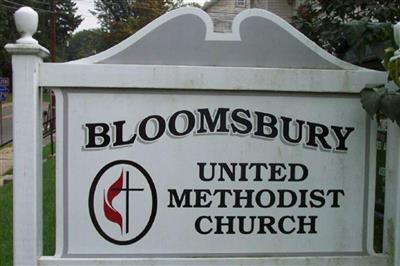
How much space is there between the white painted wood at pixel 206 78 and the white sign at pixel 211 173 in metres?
0.06

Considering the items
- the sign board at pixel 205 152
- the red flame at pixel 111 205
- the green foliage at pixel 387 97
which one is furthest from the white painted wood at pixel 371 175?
the red flame at pixel 111 205

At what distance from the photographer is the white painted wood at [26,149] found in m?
2.73

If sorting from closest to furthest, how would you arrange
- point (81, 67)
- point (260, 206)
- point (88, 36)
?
point (81, 67) → point (260, 206) → point (88, 36)

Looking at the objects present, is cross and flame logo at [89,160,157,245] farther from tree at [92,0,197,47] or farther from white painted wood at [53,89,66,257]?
tree at [92,0,197,47]

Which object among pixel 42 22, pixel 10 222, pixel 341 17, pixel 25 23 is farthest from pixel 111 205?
pixel 42 22

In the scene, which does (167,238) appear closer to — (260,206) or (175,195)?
(175,195)

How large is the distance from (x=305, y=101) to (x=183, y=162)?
0.74 m

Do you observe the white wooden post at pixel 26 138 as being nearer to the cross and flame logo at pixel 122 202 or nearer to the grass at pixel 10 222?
the cross and flame logo at pixel 122 202

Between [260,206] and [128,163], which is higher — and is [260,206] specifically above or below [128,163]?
below

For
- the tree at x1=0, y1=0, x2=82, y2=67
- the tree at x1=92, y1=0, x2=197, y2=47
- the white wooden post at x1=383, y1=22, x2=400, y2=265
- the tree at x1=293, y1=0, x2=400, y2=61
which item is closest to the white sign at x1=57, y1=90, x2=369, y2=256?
the white wooden post at x1=383, y1=22, x2=400, y2=265

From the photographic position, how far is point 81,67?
278cm

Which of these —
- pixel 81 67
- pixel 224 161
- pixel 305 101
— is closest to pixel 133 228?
pixel 224 161

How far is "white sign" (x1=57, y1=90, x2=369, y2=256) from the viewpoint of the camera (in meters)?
2.87

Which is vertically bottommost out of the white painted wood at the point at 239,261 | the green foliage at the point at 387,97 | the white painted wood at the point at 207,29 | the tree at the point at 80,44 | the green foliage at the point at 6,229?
the green foliage at the point at 6,229
